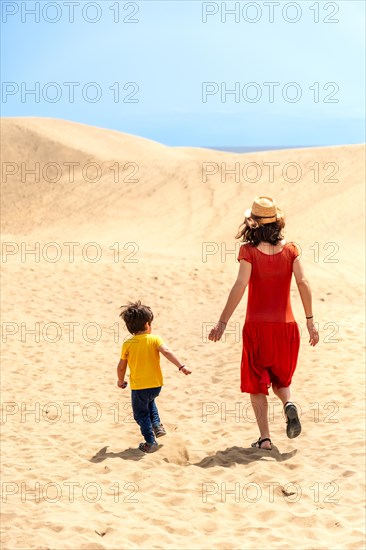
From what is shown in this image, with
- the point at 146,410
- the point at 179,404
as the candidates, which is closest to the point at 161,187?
the point at 179,404

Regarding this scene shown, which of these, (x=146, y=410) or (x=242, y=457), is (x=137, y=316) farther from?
(x=242, y=457)

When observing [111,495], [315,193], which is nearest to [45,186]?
[315,193]

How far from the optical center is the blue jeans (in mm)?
7512

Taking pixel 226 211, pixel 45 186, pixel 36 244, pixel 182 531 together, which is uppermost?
pixel 45 186

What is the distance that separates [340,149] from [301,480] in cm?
2580

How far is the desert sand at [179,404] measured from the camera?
6.06 metres

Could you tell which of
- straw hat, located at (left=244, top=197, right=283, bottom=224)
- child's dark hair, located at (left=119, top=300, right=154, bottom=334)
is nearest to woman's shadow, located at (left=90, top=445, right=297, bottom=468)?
child's dark hair, located at (left=119, top=300, right=154, bottom=334)

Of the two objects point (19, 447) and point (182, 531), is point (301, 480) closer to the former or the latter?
point (182, 531)

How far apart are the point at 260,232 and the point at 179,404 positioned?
4.07 metres

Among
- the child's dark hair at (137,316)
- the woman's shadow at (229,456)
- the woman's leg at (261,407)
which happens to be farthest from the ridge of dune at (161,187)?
the child's dark hair at (137,316)

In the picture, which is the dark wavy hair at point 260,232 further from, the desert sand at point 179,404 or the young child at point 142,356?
the desert sand at point 179,404

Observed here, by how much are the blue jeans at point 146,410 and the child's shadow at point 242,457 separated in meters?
0.58

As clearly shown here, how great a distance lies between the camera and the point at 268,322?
22.6 ft

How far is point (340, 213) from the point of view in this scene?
2469cm
